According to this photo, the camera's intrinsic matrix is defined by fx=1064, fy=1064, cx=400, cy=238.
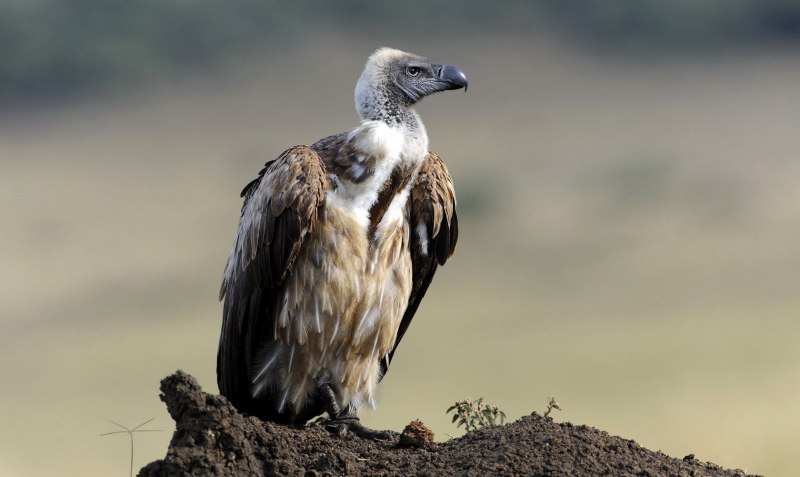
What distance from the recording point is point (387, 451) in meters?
7.98

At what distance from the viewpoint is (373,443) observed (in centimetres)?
835

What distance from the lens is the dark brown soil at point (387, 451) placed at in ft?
22.1

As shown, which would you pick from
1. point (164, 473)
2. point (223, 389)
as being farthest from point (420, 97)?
point (164, 473)

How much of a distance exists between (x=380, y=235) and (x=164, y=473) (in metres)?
3.29

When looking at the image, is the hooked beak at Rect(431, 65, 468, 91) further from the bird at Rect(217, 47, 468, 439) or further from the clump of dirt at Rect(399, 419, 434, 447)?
the clump of dirt at Rect(399, 419, 434, 447)

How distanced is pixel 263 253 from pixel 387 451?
2.16m

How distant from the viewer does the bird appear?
9094mm

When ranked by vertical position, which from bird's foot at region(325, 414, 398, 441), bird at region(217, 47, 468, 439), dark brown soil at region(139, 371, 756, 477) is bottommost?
dark brown soil at region(139, 371, 756, 477)

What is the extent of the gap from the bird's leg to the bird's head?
2563 mm

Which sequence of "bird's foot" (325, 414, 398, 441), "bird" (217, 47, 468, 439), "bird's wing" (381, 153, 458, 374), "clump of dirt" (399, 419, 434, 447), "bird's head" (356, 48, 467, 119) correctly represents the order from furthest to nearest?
"bird's head" (356, 48, 467, 119) < "bird's wing" (381, 153, 458, 374) < "bird" (217, 47, 468, 439) < "bird's foot" (325, 414, 398, 441) < "clump of dirt" (399, 419, 434, 447)

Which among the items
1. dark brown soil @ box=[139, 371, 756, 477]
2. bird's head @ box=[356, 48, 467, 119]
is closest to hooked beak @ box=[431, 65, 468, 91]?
bird's head @ box=[356, 48, 467, 119]

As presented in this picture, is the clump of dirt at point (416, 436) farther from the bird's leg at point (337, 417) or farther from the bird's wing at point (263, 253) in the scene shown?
the bird's wing at point (263, 253)

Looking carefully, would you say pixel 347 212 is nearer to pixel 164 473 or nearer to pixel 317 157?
pixel 317 157

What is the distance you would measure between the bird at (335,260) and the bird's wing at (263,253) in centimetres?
1
